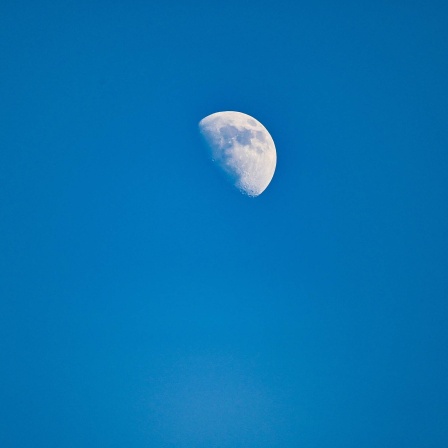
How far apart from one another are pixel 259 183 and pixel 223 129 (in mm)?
1240

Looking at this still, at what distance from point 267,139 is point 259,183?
0.97 metres

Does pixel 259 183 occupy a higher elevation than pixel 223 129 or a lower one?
lower

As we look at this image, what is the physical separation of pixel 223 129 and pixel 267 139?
100 centimetres

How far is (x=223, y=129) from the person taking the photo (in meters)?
7.42

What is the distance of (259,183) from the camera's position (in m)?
7.61

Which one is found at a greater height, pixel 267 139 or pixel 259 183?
pixel 267 139

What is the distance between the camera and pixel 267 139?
7875 mm
